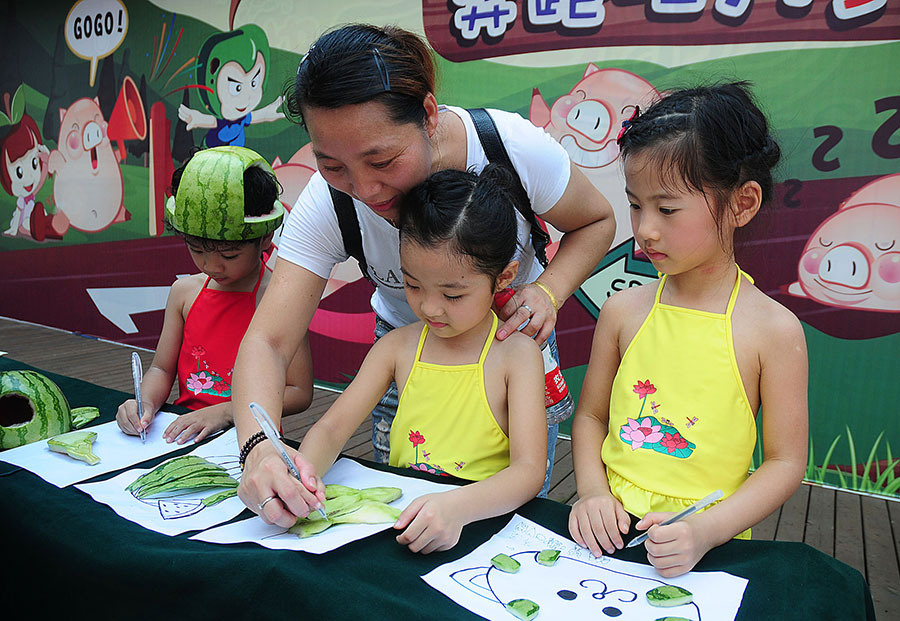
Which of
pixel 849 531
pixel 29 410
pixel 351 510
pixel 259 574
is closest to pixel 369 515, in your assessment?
pixel 351 510

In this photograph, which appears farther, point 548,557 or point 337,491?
point 337,491

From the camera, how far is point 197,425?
6.05 feet

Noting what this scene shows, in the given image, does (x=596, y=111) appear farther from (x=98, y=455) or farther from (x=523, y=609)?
(x=523, y=609)

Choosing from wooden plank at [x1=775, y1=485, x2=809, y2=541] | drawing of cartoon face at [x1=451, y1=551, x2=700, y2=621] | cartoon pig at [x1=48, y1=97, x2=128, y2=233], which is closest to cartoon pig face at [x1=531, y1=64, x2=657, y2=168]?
wooden plank at [x1=775, y1=485, x2=809, y2=541]

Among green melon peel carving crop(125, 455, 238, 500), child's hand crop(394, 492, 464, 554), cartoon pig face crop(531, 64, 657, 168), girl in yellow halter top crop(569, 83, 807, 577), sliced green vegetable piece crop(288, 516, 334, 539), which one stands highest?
cartoon pig face crop(531, 64, 657, 168)

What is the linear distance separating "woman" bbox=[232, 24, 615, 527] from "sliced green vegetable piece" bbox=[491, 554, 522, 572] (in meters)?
0.36

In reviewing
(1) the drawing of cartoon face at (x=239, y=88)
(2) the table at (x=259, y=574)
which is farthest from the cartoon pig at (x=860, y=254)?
(1) the drawing of cartoon face at (x=239, y=88)

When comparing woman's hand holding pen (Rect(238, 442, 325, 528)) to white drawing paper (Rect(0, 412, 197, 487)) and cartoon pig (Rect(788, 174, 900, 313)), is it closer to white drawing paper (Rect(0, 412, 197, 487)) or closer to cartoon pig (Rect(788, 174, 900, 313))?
white drawing paper (Rect(0, 412, 197, 487))

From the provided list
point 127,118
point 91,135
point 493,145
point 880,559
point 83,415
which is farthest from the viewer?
point 91,135

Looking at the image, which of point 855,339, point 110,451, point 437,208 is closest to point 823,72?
point 855,339

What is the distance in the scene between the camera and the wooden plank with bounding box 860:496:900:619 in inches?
103

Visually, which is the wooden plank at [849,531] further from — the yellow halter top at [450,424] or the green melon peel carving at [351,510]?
the green melon peel carving at [351,510]

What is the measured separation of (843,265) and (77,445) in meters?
3.57

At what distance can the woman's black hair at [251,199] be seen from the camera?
2154 mm
